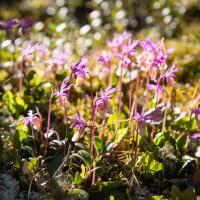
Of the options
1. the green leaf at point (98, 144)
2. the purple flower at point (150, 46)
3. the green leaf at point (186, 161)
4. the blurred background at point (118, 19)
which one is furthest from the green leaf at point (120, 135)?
the blurred background at point (118, 19)

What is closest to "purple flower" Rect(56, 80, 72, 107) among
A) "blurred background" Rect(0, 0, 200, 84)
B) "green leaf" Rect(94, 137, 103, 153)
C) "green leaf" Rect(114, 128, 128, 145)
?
"green leaf" Rect(94, 137, 103, 153)

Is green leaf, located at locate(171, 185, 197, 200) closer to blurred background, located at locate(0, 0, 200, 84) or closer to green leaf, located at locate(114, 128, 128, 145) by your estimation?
green leaf, located at locate(114, 128, 128, 145)

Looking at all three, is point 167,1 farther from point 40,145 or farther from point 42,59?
point 40,145

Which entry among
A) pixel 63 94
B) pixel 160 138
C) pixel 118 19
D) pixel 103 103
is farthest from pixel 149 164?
pixel 118 19

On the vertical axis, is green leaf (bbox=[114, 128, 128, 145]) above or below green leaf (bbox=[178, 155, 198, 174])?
above

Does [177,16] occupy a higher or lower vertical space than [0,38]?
lower

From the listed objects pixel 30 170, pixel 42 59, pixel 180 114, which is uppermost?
pixel 42 59

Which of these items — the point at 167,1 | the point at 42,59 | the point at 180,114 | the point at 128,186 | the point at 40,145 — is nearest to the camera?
the point at 128,186

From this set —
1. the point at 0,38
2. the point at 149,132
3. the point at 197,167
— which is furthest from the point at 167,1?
the point at 197,167

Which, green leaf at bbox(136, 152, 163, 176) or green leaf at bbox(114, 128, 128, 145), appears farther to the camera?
green leaf at bbox(114, 128, 128, 145)
